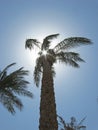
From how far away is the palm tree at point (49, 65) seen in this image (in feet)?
38.6

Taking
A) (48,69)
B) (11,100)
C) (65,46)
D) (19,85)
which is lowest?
(11,100)

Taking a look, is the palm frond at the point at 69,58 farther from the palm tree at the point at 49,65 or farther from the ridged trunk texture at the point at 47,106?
the ridged trunk texture at the point at 47,106

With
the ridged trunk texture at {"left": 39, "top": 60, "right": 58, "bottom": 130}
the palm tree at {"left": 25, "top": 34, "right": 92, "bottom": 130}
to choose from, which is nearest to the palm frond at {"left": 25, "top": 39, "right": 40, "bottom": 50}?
the palm tree at {"left": 25, "top": 34, "right": 92, "bottom": 130}

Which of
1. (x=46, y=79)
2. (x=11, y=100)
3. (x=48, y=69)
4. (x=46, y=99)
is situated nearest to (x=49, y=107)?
(x=46, y=99)

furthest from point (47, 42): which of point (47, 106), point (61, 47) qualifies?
point (47, 106)

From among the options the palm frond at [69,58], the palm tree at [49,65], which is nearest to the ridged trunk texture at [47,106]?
the palm tree at [49,65]

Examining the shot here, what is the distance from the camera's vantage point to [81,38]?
1723cm

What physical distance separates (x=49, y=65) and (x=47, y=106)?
3.68 meters

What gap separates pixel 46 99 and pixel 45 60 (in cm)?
354

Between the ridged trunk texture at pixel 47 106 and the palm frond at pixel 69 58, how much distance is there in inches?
97.6

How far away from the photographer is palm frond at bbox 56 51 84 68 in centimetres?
1694

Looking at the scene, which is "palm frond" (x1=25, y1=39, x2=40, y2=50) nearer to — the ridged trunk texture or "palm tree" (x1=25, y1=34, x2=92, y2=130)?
"palm tree" (x1=25, y1=34, x2=92, y2=130)

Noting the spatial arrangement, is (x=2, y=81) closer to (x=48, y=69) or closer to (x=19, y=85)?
(x=19, y=85)

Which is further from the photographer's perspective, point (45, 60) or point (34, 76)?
point (34, 76)
